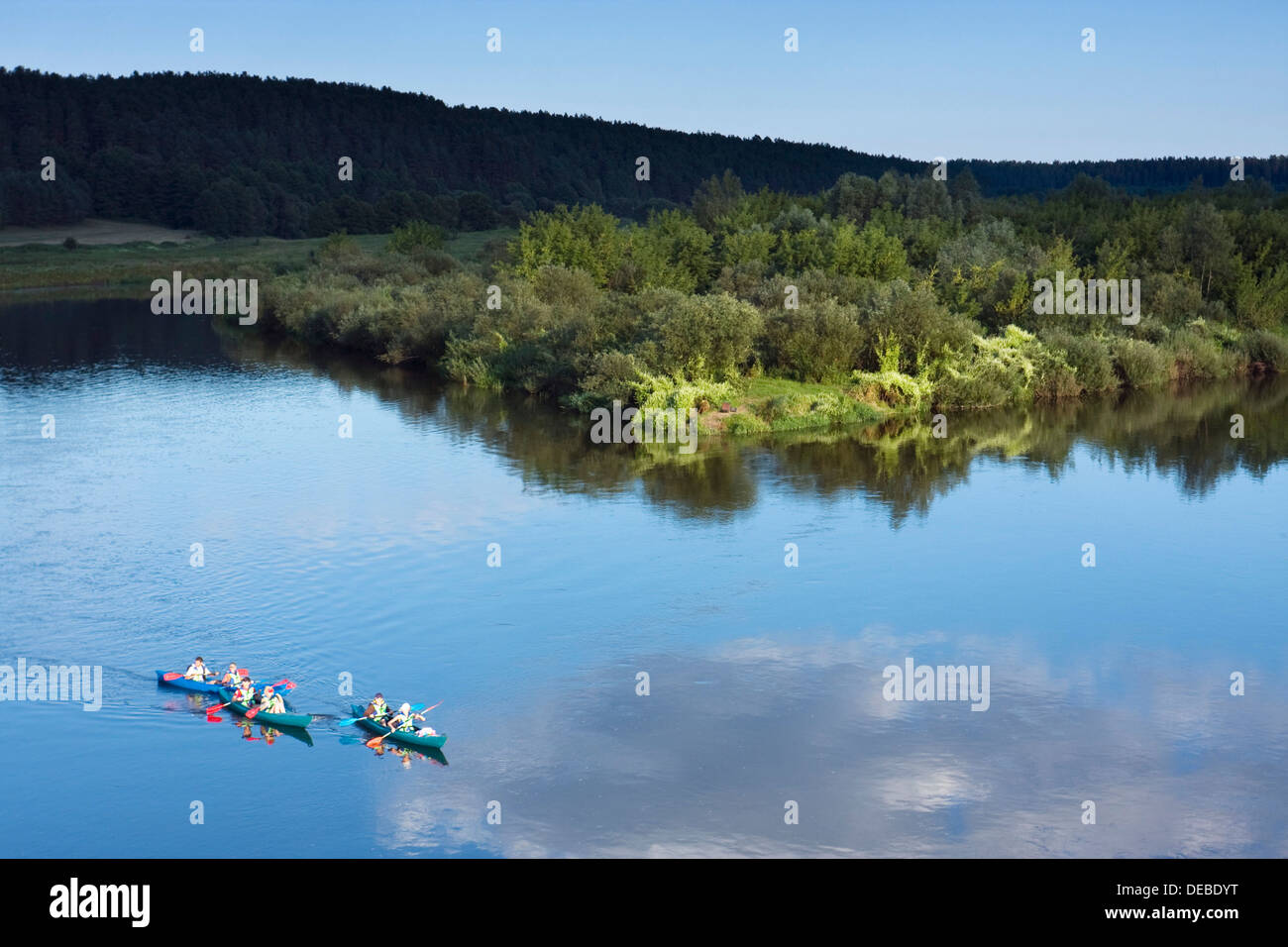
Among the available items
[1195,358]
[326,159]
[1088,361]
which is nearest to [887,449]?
[1088,361]

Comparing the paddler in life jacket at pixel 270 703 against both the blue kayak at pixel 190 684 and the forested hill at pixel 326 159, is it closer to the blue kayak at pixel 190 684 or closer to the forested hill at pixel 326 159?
the blue kayak at pixel 190 684

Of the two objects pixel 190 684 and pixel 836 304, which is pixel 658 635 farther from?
pixel 836 304

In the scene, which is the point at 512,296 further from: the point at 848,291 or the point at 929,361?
the point at 929,361

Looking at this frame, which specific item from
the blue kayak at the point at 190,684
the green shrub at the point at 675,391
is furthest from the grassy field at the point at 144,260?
the blue kayak at the point at 190,684

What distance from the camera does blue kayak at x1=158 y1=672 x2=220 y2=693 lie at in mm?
19733

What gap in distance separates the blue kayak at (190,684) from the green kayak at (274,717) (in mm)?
508

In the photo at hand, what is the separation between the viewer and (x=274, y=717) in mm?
18828

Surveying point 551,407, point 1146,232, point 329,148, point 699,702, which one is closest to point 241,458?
point 551,407

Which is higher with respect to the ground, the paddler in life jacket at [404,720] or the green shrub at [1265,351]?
the green shrub at [1265,351]

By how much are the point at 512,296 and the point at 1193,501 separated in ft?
94.9

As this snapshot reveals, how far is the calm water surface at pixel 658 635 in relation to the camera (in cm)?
1619

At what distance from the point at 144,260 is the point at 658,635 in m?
106

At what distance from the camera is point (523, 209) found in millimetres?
138250
